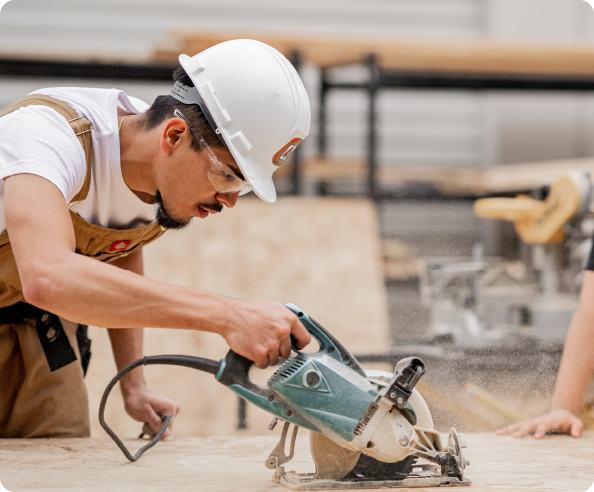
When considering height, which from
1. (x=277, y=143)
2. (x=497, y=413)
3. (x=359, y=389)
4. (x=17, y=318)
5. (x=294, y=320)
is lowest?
(x=497, y=413)

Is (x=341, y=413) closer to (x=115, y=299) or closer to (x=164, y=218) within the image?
(x=115, y=299)

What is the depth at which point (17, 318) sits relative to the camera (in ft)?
5.31

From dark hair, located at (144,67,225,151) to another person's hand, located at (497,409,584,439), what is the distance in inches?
44.1

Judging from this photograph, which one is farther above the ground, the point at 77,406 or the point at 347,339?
the point at 77,406

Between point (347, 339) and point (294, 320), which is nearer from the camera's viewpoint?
point (294, 320)

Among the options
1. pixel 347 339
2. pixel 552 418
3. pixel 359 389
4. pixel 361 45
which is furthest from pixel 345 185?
pixel 359 389

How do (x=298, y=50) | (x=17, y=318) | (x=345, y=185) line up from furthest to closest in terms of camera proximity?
1. (x=345, y=185)
2. (x=298, y=50)
3. (x=17, y=318)

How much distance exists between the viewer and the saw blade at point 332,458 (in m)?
1.18

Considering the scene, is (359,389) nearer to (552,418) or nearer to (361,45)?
(552,418)

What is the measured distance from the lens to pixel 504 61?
16.6 feet

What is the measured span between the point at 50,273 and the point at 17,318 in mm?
719

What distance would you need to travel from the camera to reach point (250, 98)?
1298mm

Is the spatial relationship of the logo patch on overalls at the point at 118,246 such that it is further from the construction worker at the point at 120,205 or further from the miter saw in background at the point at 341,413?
the miter saw in background at the point at 341,413

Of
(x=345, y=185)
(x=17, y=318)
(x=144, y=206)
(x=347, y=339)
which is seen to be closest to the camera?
(x=144, y=206)
